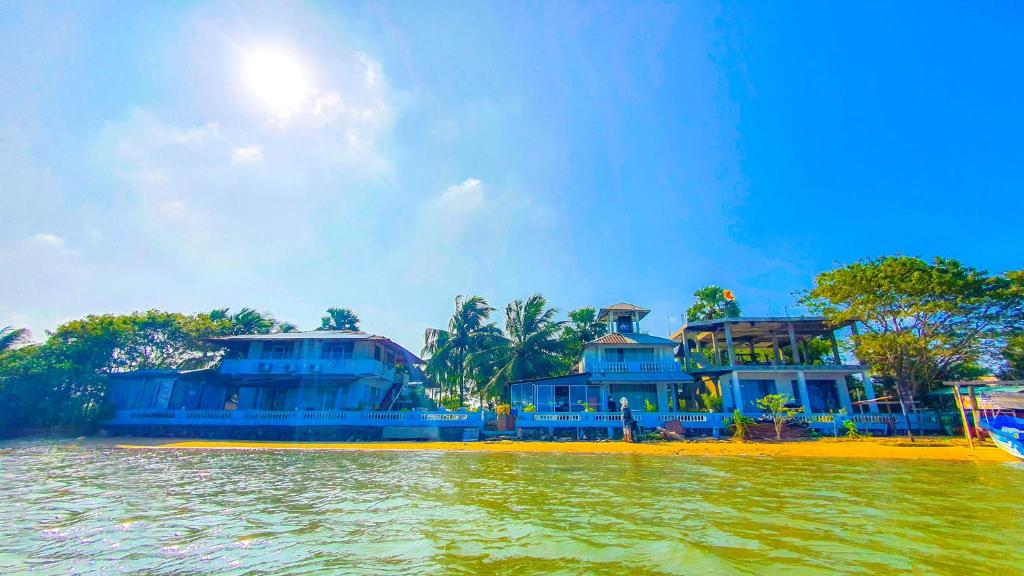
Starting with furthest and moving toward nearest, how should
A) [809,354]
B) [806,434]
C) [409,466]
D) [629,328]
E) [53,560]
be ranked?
[809,354]
[629,328]
[806,434]
[409,466]
[53,560]

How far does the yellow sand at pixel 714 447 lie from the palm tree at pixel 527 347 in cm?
1009

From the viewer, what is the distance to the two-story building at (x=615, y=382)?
2503 cm

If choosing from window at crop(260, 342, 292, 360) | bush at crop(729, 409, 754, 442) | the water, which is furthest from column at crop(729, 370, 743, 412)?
window at crop(260, 342, 292, 360)

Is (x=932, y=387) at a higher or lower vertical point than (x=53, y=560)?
higher

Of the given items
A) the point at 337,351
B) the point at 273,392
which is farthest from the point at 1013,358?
the point at 273,392

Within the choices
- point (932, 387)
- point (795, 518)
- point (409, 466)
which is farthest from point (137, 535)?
point (932, 387)

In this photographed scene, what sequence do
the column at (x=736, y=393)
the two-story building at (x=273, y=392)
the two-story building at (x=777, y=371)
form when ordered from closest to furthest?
the two-story building at (x=273, y=392) → the column at (x=736, y=393) → the two-story building at (x=777, y=371)

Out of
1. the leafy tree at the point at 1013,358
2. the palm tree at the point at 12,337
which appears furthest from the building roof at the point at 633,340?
the palm tree at the point at 12,337

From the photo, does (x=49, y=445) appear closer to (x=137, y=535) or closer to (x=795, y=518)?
(x=137, y=535)

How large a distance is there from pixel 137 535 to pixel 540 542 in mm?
5569

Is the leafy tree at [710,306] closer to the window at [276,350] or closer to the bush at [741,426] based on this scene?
the bush at [741,426]

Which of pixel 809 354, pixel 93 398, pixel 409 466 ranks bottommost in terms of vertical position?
pixel 409 466

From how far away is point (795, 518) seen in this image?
639cm

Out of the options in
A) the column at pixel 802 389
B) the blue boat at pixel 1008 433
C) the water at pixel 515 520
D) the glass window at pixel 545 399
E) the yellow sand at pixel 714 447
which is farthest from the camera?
the glass window at pixel 545 399
